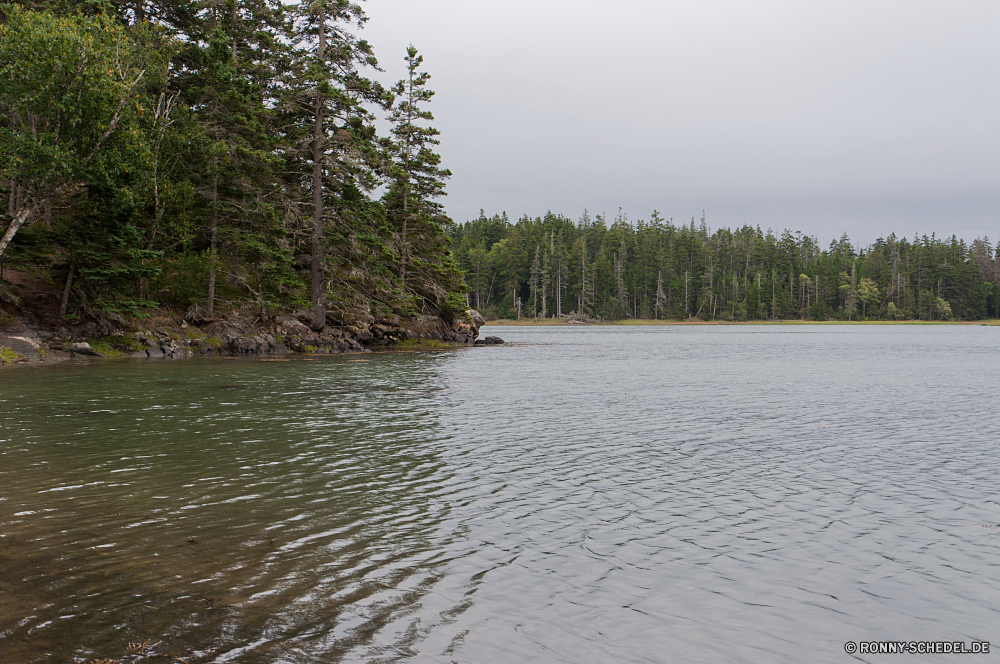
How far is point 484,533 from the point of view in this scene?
25.9ft

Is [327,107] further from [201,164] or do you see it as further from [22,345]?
[22,345]

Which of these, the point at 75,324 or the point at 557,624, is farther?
the point at 75,324

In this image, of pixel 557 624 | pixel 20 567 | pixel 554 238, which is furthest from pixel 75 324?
pixel 554 238

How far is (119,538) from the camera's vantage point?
733 cm

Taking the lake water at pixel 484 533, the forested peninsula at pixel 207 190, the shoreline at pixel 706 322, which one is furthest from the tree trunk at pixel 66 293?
the shoreline at pixel 706 322

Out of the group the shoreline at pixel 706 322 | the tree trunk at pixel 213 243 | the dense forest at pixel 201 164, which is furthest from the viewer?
the shoreline at pixel 706 322

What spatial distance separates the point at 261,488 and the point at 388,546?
3385mm

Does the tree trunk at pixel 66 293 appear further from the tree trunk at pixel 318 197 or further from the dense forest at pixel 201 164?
the tree trunk at pixel 318 197

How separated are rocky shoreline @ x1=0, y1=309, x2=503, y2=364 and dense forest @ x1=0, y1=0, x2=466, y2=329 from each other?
0.96m

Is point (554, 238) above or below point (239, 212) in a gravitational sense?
above

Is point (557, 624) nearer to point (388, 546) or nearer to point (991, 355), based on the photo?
point (388, 546)

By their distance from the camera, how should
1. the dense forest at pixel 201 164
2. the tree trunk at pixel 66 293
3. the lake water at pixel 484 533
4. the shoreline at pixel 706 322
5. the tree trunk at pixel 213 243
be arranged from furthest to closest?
1. the shoreline at pixel 706 322
2. the tree trunk at pixel 213 243
3. the tree trunk at pixel 66 293
4. the dense forest at pixel 201 164
5. the lake water at pixel 484 533

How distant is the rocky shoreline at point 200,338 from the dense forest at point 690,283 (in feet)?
315

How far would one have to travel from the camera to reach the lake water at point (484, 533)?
5266 millimetres
